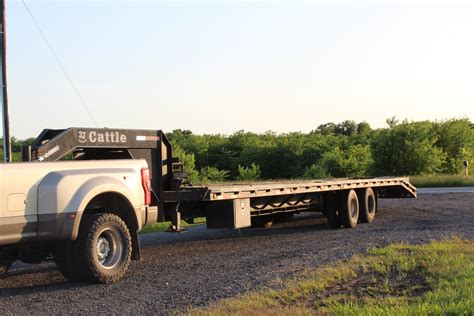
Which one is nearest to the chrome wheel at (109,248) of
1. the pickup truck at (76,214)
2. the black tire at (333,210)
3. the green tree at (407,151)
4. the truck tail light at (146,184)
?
the pickup truck at (76,214)

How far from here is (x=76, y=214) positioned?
844 cm

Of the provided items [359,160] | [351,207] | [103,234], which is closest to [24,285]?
[103,234]

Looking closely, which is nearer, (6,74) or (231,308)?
(231,308)

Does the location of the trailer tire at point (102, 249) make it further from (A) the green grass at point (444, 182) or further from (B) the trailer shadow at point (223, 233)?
(A) the green grass at point (444, 182)

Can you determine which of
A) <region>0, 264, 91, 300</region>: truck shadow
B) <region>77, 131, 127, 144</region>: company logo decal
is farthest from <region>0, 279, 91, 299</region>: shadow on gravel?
<region>77, 131, 127, 144</region>: company logo decal

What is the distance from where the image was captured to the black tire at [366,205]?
1658cm

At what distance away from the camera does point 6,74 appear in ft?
51.1

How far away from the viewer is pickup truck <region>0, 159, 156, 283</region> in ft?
26.3

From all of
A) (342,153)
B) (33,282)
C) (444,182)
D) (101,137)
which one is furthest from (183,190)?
(342,153)

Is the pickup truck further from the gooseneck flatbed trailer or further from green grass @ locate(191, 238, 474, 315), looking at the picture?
green grass @ locate(191, 238, 474, 315)

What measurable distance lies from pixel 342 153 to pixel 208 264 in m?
46.7

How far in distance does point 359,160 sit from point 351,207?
39.3m

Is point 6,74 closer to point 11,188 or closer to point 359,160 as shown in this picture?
point 11,188

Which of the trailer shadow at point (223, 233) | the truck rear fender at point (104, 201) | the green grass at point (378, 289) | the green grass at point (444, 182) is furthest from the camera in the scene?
the green grass at point (444, 182)
